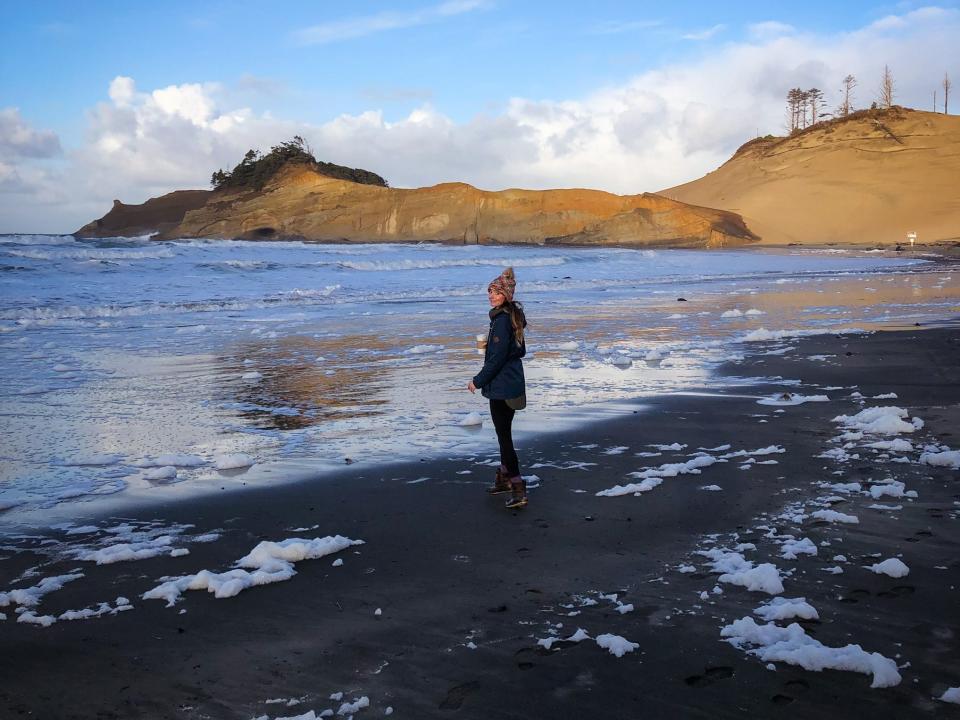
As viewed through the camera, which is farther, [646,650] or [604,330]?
[604,330]

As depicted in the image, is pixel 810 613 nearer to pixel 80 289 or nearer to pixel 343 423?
pixel 343 423

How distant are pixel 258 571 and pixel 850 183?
89.8 metres

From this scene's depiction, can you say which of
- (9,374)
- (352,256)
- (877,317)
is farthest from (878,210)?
(9,374)

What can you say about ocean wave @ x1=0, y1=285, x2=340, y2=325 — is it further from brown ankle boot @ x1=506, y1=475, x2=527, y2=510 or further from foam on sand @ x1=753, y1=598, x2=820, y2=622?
foam on sand @ x1=753, y1=598, x2=820, y2=622

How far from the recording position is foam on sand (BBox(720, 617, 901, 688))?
2859mm

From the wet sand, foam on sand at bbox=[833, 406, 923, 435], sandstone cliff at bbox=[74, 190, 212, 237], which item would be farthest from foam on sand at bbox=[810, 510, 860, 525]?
sandstone cliff at bbox=[74, 190, 212, 237]

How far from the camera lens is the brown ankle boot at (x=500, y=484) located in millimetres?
5352

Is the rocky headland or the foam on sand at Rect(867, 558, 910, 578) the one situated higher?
the rocky headland

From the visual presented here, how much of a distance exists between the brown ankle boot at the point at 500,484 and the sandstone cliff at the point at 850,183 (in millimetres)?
69065

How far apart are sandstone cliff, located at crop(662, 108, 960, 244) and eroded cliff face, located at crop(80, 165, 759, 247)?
15961 mm

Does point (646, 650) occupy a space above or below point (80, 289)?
below

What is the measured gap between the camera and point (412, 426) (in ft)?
24.0

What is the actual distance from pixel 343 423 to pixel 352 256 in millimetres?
37108

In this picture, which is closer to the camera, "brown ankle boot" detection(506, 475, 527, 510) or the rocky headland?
"brown ankle boot" detection(506, 475, 527, 510)
